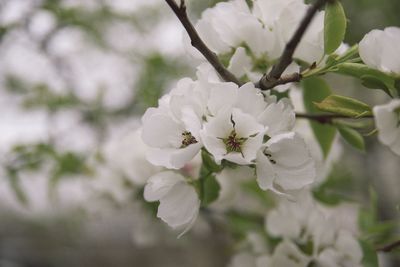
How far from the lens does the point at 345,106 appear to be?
38 cm

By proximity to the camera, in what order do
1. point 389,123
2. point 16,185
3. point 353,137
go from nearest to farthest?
point 389,123 → point 353,137 → point 16,185

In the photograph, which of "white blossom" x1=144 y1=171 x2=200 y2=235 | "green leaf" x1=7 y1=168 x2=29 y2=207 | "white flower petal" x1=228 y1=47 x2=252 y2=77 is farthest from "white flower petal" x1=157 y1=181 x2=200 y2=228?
"green leaf" x1=7 y1=168 x2=29 y2=207

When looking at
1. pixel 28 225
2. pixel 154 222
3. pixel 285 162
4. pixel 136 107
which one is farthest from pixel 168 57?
pixel 28 225

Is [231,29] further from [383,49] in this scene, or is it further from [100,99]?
[100,99]

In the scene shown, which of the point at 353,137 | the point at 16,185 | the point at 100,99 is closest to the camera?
the point at 353,137

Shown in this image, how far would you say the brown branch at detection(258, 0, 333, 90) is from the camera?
301 mm

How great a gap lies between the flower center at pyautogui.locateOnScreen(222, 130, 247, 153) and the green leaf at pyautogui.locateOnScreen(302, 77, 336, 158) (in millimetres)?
161

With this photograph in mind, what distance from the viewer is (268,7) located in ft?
1.38

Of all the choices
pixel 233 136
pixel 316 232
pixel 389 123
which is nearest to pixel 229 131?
pixel 233 136

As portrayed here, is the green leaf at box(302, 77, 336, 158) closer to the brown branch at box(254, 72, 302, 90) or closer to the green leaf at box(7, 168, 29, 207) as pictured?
the brown branch at box(254, 72, 302, 90)

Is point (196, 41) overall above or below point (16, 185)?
above

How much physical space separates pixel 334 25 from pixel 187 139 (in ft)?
0.44

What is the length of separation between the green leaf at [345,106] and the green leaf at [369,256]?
20 centimetres

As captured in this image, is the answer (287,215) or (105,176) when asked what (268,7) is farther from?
(105,176)
